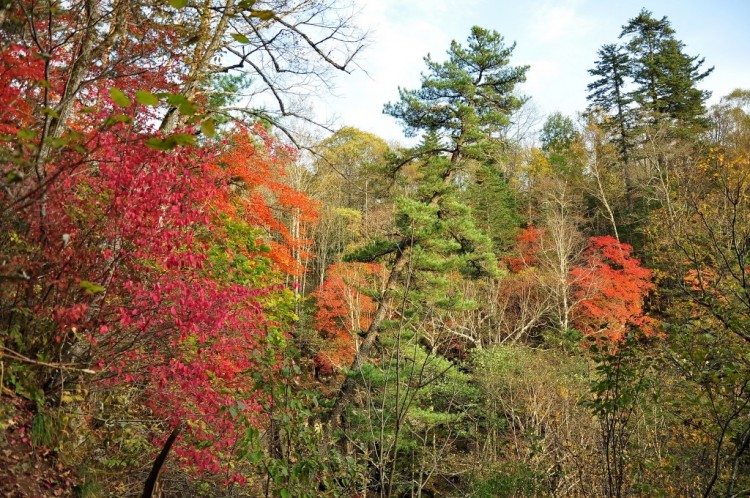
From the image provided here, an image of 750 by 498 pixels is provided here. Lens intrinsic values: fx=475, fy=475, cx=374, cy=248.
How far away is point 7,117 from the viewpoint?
3.72 m

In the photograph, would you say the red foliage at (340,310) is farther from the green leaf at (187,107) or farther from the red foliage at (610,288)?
the green leaf at (187,107)

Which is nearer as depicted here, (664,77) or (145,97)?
(145,97)

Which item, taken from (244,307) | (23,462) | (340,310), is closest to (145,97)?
(23,462)

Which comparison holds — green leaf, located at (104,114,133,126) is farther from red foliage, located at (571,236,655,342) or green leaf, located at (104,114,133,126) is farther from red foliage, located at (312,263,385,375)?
red foliage, located at (571,236,655,342)

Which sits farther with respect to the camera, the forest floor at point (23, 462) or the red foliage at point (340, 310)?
the red foliage at point (340, 310)

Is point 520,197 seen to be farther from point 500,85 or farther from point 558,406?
point 558,406

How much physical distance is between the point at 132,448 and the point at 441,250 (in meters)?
8.20

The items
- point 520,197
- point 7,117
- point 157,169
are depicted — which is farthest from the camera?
point 520,197

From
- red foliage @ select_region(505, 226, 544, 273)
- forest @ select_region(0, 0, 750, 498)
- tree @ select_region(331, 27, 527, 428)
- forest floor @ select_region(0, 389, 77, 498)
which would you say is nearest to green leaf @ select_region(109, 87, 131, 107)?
forest @ select_region(0, 0, 750, 498)

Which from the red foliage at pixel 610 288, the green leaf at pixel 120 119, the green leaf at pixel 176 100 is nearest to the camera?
the green leaf at pixel 176 100

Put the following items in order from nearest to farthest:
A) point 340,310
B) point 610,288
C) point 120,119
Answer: point 120,119
point 610,288
point 340,310

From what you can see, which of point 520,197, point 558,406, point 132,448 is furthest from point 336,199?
point 132,448

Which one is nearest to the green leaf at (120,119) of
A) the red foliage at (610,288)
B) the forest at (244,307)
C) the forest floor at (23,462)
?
the forest at (244,307)

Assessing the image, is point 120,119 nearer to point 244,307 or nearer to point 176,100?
point 176,100
